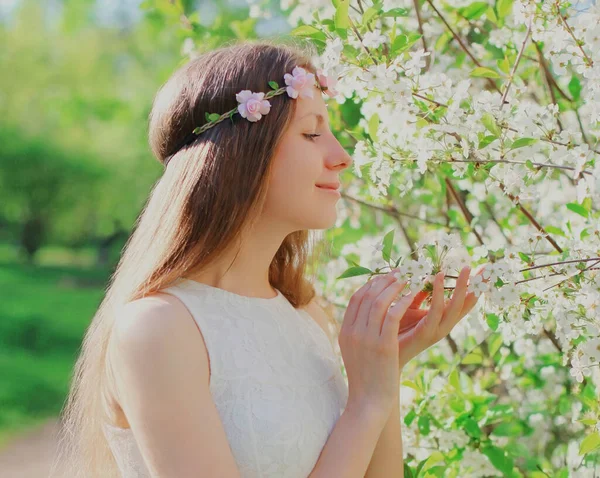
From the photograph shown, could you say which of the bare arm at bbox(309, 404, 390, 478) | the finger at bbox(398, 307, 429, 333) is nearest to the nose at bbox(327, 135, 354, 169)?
the finger at bbox(398, 307, 429, 333)

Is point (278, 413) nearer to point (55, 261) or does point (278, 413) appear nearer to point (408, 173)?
point (408, 173)

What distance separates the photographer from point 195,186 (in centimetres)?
136

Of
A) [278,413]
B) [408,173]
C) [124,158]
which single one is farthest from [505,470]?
[124,158]

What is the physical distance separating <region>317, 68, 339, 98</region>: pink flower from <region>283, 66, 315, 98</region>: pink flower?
4 cm

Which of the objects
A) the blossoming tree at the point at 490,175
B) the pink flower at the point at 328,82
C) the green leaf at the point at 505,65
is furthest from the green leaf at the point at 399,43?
the green leaf at the point at 505,65

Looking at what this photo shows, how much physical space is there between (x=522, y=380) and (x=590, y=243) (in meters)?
0.93

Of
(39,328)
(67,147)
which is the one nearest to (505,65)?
(39,328)

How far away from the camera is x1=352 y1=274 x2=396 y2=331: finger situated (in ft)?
4.30

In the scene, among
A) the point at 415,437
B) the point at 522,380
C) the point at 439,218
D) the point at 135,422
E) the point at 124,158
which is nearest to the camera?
the point at 135,422

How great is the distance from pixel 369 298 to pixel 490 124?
1.20ft

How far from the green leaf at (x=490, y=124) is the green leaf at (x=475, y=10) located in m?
0.82

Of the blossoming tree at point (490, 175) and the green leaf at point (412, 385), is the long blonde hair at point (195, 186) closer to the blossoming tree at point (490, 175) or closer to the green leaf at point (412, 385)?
the blossoming tree at point (490, 175)

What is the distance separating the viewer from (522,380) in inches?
87.6

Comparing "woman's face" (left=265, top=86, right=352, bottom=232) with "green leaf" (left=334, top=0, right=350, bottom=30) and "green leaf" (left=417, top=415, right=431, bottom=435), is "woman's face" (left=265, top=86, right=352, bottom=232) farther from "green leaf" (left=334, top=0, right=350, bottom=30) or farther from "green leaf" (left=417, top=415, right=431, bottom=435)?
"green leaf" (left=417, top=415, right=431, bottom=435)
